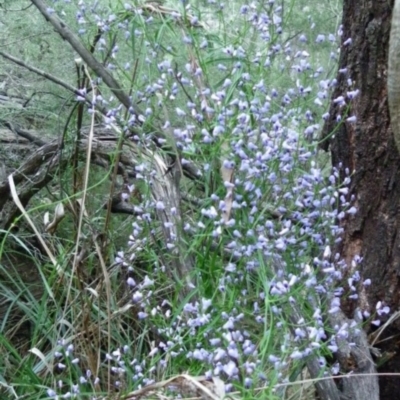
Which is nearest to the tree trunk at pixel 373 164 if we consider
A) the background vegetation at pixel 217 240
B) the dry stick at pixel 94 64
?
the background vegetation at pixel 217 240

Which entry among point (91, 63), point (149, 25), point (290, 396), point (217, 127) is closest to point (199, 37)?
point (149, 25)

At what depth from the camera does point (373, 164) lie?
198cm

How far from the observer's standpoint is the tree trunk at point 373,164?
6.36ft

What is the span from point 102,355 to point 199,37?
3.02 ft

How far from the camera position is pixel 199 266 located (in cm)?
173

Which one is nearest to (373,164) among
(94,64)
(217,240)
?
(217,240)

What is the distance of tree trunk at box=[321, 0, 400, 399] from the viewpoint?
6.36ft

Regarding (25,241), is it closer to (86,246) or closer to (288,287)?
(86,246)

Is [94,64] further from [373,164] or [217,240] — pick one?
[373,164]

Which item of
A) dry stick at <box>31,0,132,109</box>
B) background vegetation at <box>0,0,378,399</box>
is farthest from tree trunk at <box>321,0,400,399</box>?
dry stick at <box>31,0,132,109</box>

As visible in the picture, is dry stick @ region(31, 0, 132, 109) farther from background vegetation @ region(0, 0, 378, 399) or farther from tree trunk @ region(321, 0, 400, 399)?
tree trunk @ region(321, 0, 400, 399)

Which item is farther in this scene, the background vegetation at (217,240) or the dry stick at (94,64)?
the dry stick at (94,64)

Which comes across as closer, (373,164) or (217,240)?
(217,240)

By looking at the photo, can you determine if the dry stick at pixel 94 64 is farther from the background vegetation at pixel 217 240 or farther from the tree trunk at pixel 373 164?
the tree trunk at pixel 373 164
